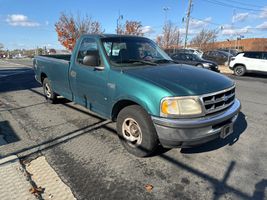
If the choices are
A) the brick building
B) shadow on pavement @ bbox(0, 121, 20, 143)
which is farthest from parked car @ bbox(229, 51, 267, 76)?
the brick building

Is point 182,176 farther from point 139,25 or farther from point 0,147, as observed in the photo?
point 139,25

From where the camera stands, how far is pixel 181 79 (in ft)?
11.0

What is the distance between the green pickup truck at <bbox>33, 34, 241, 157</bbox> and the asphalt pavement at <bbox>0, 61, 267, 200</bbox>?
0.42 m

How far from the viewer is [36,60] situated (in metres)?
7.16

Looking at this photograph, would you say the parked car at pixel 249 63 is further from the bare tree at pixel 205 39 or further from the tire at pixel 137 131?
the bare tree at pixel 205 39

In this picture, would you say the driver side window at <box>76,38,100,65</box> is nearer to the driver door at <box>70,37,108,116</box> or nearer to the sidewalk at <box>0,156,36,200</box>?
the driver door at <box>70,37,108,116</box>

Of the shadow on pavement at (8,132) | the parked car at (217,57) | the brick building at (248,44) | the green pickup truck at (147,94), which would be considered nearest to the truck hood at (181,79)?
the green pickup truck at (147,94)

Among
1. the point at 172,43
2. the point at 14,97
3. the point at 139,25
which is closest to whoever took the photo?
the point at 14,97

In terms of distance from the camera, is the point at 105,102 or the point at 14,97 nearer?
the point at 105,102

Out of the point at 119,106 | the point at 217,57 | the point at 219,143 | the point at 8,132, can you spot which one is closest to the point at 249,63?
the point at 217,57

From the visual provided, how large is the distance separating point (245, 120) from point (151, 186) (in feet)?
11.4

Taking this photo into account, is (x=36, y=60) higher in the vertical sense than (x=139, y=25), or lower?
lower

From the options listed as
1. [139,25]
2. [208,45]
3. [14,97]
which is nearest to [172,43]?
[208,45]

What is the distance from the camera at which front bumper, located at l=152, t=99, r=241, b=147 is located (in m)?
2.96
